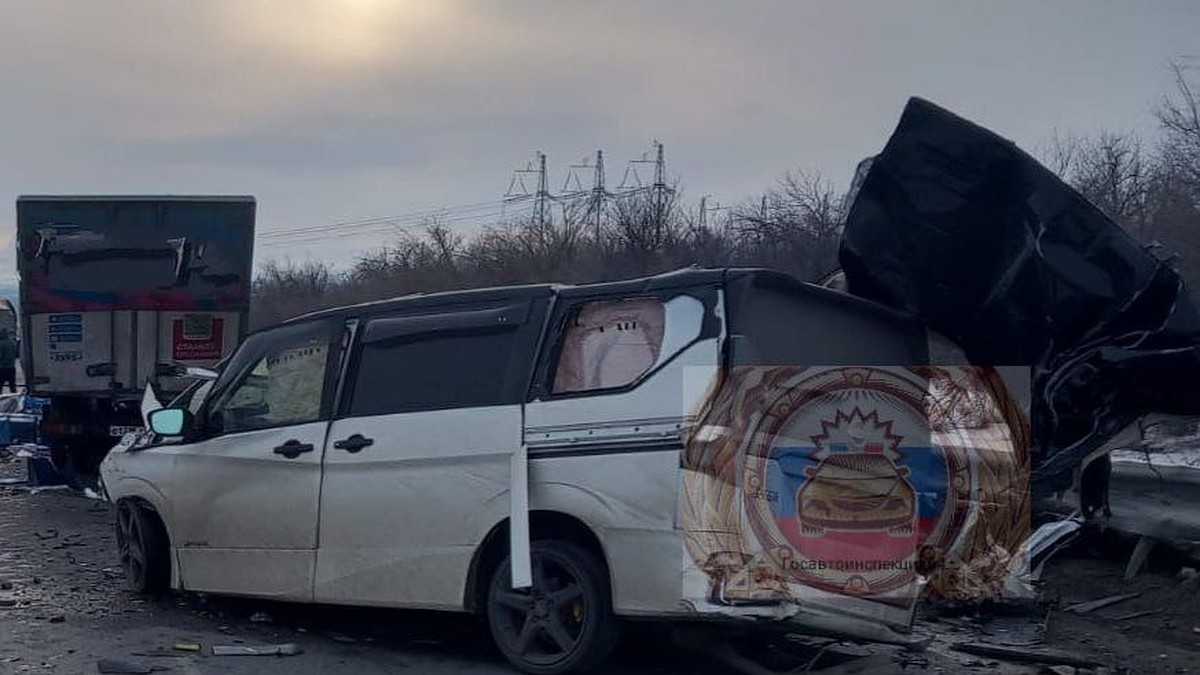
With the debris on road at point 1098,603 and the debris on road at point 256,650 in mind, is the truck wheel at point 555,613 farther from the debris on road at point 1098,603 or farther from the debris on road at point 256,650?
the debris on road at point 1098,603

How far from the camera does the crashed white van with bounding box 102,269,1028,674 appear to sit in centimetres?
584

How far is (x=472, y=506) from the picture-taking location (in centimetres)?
645

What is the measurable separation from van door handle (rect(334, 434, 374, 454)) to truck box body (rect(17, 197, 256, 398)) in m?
6.90

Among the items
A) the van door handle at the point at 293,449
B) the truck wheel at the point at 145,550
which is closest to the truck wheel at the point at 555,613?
the van door handle at the point at 293,449

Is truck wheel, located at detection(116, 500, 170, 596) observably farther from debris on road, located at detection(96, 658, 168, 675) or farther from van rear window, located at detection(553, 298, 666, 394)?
van rear window, located at detection(553, 298, 666, 394)

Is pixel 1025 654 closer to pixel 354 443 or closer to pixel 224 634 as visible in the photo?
pixel 354 443

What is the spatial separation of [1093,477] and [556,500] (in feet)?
11.1

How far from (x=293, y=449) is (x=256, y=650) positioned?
3.48ft

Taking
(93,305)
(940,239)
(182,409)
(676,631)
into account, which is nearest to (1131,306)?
(940,239)

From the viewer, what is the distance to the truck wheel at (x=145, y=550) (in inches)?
323

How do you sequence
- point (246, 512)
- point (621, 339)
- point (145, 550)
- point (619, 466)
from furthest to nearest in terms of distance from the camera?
1. point (145, 550)
2. point (246, 512)
3. point (621, 339)
4. point (619, 466)

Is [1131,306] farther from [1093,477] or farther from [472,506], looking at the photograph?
[472,506]

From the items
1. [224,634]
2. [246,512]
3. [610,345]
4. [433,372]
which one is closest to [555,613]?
[610,345]

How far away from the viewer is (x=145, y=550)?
8.19 m
